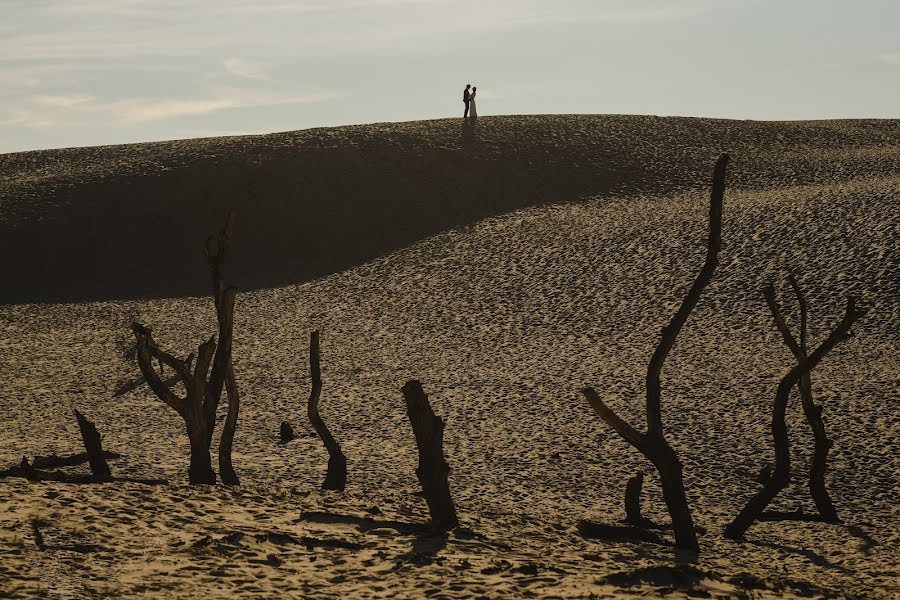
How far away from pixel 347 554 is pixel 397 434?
1041 cm

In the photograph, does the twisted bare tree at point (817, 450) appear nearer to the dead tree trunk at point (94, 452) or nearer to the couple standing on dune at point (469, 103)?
the dead tree trunk at point (94, 452)

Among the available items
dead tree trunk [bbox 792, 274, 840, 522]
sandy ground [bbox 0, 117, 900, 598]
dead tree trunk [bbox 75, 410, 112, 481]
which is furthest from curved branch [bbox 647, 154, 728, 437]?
dead tree trunk [bbox 75, 410, 112, 481]

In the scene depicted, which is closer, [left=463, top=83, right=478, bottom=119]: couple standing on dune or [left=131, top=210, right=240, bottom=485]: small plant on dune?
[left=131, top=210, right=240, bottom=485]: small plant on dune

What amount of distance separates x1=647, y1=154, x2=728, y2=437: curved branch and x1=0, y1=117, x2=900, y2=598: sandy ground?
1643 millimetres

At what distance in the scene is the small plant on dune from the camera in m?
15.0

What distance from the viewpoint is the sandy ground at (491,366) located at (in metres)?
11.2

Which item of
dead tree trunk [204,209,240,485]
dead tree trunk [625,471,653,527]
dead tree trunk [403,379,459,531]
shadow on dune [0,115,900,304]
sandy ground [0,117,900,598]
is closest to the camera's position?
sandy ground [0,117,900,598]

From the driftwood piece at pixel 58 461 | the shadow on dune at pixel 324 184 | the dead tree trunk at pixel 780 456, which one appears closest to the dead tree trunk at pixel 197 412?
the driftwood piece at pixel 58 461

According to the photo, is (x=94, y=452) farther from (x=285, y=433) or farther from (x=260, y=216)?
(x=260, y=216)

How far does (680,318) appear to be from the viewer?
43.0ft

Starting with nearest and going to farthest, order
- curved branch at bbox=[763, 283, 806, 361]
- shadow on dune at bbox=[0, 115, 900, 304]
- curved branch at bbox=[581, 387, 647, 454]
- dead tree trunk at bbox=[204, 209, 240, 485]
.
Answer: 1. curved branch at bbox=[581, 387, 647, 454]
2. curved branch at bbox=[763, 283, 806, 361]
3. dead tree trunk at bbox=[204, 209, 240, 485]
4. shadow on dune at bbox=[0, 115, 900, 304]

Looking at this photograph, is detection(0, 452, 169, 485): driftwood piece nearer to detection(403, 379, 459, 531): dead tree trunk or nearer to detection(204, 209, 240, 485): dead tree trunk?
detection(204, 209, 240, 485): dead tree trunk

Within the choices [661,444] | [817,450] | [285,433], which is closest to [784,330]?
[817,450]

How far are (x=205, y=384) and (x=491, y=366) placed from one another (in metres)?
12.3
